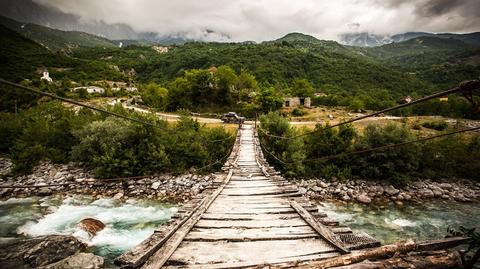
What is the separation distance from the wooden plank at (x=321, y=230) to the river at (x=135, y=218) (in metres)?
8.11

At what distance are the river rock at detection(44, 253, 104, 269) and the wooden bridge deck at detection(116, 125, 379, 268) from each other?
5.75 metres

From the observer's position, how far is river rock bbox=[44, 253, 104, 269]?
7553mm

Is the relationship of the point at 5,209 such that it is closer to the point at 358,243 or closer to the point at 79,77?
the point at 358,243

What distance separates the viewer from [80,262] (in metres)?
7.90

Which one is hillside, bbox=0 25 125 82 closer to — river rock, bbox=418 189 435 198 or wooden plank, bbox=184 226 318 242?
wooden plank, bbox=184 226 318 242

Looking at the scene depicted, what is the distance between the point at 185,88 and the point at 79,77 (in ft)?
176

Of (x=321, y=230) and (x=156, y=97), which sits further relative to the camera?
(x=156, y=97)

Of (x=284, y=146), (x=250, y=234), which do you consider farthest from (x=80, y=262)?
(x=284, y=146)

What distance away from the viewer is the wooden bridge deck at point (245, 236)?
2.73 m

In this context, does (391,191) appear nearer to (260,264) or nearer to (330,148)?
(330,148)

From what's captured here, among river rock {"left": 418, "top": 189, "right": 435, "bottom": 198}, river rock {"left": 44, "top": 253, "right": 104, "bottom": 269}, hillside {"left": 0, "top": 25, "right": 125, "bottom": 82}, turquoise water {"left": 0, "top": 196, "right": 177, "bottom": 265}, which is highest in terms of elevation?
hillside {"left": 0, "top": 25, "right": 125, "bottom": 82}

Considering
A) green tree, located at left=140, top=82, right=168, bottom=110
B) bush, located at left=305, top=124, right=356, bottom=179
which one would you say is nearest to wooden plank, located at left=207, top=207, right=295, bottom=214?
bush, located at left=305, top=124, right=356, bottom=179

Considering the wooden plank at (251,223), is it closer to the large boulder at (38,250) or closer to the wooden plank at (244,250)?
the wooden plank at (244,250)

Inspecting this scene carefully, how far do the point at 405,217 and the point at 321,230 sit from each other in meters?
13.3
